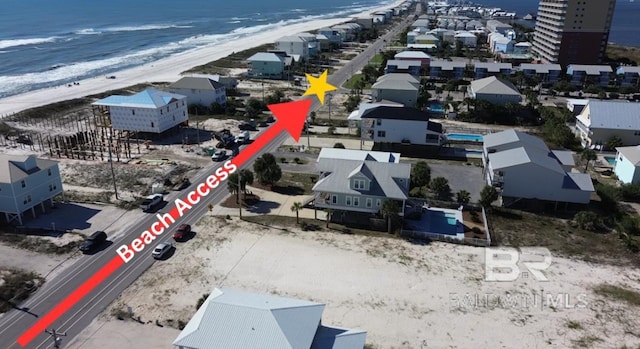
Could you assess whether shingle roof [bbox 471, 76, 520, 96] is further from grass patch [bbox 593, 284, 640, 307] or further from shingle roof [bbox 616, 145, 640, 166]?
grass patch [bbox 593, 284, 640, 307]

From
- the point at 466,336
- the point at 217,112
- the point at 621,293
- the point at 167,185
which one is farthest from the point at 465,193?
the point at 217,112

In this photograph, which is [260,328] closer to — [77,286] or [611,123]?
[77,286]

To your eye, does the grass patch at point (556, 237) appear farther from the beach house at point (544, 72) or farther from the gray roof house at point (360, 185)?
the beach house at point (544, 72)

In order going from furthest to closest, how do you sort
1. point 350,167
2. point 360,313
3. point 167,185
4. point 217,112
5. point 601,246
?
point 217,112
point 167,185
point 350,167
point 601,246
point 360,313

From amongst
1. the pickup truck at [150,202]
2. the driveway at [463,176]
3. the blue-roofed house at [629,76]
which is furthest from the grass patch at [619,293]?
the blue-roofed house at [629,76]

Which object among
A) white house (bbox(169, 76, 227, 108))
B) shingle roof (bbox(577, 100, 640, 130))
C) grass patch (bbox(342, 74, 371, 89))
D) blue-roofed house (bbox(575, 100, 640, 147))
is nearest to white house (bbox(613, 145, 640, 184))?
blue-roofed house (bbox(575, 100, 640, 147))

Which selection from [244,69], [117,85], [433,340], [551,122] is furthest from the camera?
[244,69]

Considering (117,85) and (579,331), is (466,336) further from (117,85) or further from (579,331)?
(117,85)
